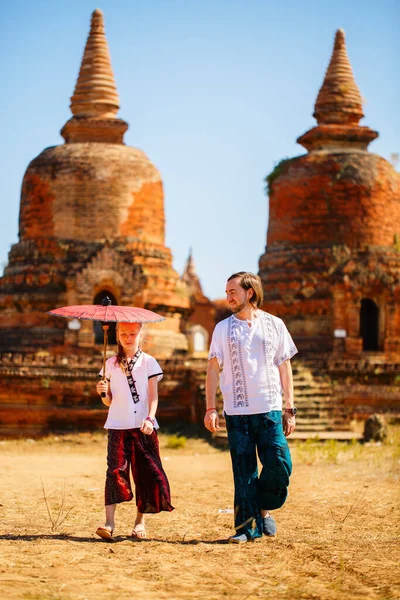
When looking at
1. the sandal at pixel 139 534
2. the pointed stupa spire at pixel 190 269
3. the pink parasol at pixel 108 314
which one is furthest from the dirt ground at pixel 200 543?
the pointed stupa spire at pixel 190 269

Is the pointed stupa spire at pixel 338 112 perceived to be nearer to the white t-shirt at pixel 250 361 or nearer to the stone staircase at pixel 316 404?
the stone staircase at pixel 316 404

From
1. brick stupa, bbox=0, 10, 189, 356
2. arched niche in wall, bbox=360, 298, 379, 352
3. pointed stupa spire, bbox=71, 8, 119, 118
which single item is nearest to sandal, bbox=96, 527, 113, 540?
brick stupa, bbox=0, 10, 189, 356

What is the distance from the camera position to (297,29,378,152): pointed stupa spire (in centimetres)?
2455

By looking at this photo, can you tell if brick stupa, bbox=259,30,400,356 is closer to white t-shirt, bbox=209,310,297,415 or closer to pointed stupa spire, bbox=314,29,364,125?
pointed stupa spire, bbox=314,29,364,125

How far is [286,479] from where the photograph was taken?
6.65 metres

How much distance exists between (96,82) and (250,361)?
1855 cm

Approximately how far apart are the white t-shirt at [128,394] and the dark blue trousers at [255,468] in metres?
0.64

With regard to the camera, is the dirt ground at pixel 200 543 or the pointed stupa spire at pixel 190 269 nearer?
the dirt ground at pixel 200 543

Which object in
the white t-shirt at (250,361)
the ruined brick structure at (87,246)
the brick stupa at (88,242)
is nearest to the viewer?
the white t-shirt at (250,361)

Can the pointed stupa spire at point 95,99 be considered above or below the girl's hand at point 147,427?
above

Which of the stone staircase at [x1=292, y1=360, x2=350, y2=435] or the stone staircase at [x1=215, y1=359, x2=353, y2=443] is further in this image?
the stone staircase at [x1=292, y1=360, x2=350, y2=435]

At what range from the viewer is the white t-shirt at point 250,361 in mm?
6699

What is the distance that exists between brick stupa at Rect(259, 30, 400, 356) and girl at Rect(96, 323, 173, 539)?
15595mm

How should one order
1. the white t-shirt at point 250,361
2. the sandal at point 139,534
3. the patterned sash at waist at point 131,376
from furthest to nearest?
the patterned sash at waist at point 131,376 → the sandal at point 139,534 → the white t-shirt at point 250,361
